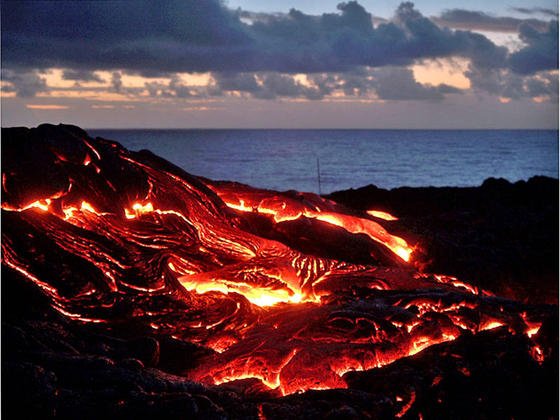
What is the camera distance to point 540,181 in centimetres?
1403

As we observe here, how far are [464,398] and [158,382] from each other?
185 cm

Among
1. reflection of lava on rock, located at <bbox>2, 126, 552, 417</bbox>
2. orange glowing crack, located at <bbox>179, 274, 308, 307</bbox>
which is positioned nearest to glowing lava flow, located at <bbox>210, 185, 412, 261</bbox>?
reflection of lava on rock, located at <bbox>2, 126, 552, 417</bbox>

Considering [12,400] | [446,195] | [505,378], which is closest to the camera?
[12,400]

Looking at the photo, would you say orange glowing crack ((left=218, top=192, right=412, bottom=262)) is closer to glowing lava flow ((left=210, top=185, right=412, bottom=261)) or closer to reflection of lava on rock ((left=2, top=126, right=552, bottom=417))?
glowing lava flow ((left=210, top=185, right=412, bottom=261))

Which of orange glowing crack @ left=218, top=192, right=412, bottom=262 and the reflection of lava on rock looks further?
orange glowing crack @ left=218, top=192, right=412, bottom=262

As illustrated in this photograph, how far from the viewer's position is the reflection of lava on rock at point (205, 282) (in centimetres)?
445

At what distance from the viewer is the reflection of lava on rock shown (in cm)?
445

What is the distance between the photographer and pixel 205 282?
5.73 metres

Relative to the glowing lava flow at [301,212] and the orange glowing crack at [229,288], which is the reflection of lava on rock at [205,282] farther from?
the glowing lava flow at [301,212]

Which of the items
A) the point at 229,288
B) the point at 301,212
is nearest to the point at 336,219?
the point at 301,212

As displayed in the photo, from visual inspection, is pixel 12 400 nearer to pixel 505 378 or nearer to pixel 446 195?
pixel 505 378

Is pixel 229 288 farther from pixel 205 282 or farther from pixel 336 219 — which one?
pixel 336 219

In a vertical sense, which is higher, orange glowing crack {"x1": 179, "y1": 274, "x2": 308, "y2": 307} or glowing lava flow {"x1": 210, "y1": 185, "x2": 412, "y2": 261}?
glowing lava flow {"x1": 210, "y1": 185, "x2": 412, "y2": 261}

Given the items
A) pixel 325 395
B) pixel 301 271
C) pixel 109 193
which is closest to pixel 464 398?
pixel 325 395
